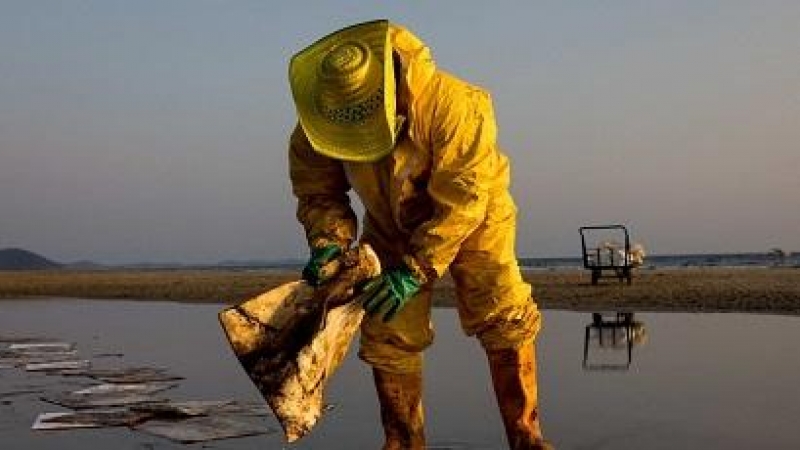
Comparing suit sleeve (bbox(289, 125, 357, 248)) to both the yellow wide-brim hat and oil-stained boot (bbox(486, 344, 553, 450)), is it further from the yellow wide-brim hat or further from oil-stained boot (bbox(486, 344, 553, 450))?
oil-stained boot (bbox(486, 344, 553, 450))

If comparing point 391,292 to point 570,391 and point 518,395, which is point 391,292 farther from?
point 570,391

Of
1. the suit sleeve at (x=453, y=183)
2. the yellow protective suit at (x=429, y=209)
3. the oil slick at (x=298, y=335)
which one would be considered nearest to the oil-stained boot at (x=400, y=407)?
the yellow protective suit at (x=429, y=209)

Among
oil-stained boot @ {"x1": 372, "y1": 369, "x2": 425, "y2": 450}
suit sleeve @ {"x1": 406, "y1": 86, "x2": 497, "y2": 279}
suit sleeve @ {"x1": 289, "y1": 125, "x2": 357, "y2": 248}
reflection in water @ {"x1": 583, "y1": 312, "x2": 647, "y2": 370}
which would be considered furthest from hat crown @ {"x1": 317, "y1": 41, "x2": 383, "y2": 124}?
reflection in water @ {"x1": 583, "y1": 312, "x2": 647, "y2": 370}

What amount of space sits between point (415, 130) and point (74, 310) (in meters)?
18.0

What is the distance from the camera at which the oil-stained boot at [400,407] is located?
13.2 ft

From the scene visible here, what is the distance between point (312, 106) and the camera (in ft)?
12.6

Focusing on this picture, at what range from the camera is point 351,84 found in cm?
366

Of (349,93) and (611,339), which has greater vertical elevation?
(349,93)

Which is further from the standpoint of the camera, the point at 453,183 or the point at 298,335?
the point at 298,335

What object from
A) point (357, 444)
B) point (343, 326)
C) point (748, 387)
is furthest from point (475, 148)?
point (748, 387)

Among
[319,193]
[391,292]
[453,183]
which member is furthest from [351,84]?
[391,292]

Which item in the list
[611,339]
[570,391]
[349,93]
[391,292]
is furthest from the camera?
[611,339]

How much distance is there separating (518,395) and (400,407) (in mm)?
490

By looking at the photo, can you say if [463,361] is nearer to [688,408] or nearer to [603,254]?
[688,408]
